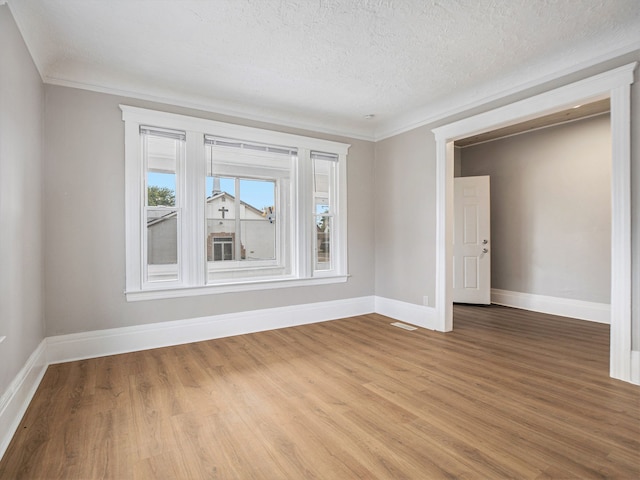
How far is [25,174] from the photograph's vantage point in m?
2.45

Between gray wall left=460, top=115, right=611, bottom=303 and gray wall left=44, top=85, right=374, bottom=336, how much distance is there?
4967mm

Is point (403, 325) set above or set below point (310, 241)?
below

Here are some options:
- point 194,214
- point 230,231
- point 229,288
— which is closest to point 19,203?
point 194,214

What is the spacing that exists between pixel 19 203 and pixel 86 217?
89 centimetres

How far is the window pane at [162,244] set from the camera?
354 centimetres

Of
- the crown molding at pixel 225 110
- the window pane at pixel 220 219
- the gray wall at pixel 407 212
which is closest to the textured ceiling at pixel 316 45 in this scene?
the crown molding at pixel 225 110

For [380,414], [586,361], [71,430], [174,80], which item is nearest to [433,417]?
[380,414]

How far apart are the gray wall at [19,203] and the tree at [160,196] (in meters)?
0.90

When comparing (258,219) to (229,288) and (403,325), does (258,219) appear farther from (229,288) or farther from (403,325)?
(403,325)

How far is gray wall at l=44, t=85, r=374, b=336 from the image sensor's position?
3057 millimetres

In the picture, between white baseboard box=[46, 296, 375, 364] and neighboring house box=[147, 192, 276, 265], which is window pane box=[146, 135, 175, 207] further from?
white baseboard box=[46, 296, 375, 364]

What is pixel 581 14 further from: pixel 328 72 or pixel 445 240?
pixel 445 240

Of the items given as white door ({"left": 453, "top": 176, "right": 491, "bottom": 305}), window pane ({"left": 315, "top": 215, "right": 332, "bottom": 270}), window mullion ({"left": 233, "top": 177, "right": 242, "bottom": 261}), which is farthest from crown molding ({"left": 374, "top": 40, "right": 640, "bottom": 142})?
window mullion ({"left": 233, "top": 177, "right": 242, "bottom": 261})

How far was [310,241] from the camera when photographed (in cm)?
453
